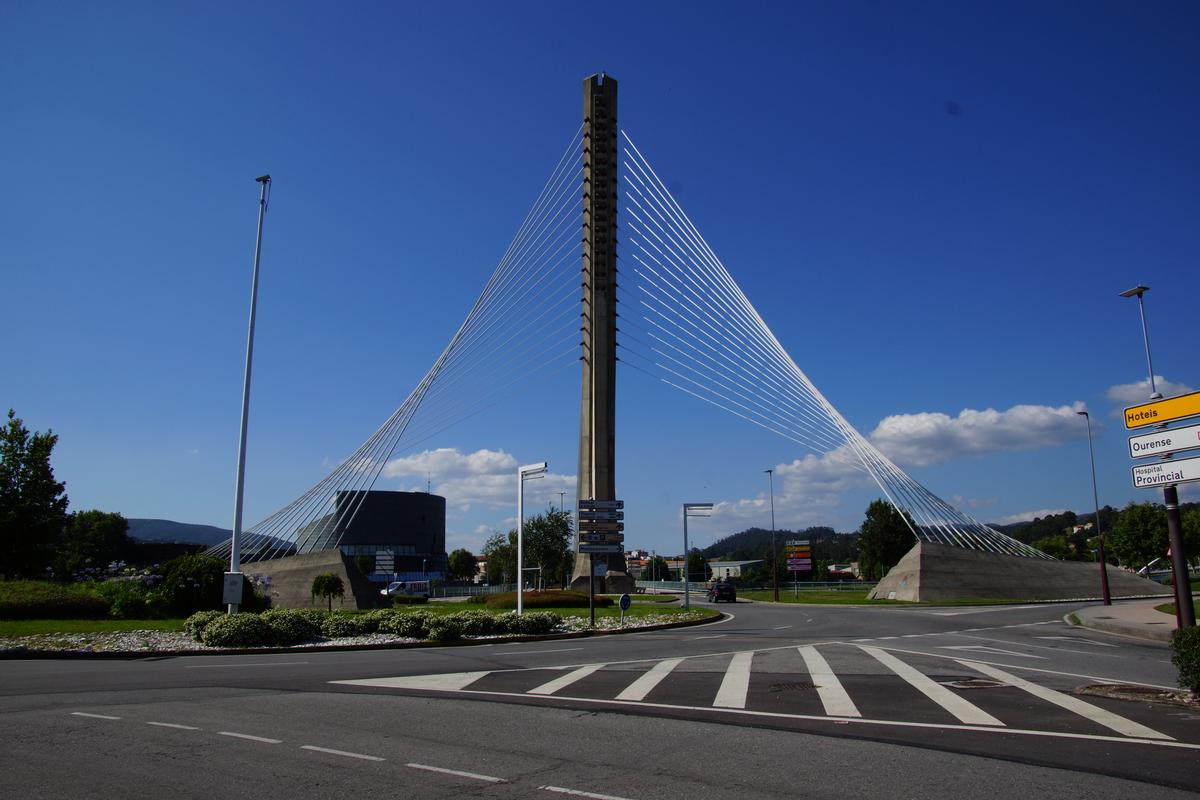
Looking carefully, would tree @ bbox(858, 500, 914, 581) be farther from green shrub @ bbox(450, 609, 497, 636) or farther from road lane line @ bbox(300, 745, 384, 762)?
road lane line @ bbox(300, 745, 384, 762)

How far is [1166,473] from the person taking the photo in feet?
44.4

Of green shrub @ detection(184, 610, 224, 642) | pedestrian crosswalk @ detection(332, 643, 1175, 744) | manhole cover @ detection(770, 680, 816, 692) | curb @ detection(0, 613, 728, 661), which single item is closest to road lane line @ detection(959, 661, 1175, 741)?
pedestrian crosswalk @ detection(332, 643, 1175, 744)

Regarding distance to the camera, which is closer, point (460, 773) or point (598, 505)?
point (460, 773)

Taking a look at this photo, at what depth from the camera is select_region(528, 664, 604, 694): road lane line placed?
11.9 meters

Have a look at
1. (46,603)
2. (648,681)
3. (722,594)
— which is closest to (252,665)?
(648,681)

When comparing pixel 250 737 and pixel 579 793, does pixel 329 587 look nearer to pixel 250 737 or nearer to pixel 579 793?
pixel 250 737

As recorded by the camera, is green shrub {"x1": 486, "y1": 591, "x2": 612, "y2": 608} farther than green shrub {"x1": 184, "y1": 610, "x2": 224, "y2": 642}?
Yes

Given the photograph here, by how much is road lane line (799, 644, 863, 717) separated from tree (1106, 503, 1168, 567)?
221 ft

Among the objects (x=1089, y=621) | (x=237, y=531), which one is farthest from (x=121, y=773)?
(x=1089, y=621)

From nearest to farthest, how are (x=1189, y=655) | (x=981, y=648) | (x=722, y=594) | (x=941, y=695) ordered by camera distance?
(x=1189, y=655)
(x=941, y=695)
(x=981, y=648)
(x=722, y=594)

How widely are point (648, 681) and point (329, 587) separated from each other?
89.9 ft

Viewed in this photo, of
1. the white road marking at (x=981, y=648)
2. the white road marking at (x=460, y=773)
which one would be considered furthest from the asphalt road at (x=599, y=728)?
the white road marking at (x=981, y=648)

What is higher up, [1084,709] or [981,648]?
[1084,709]

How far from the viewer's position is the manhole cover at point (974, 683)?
12.0 metres
